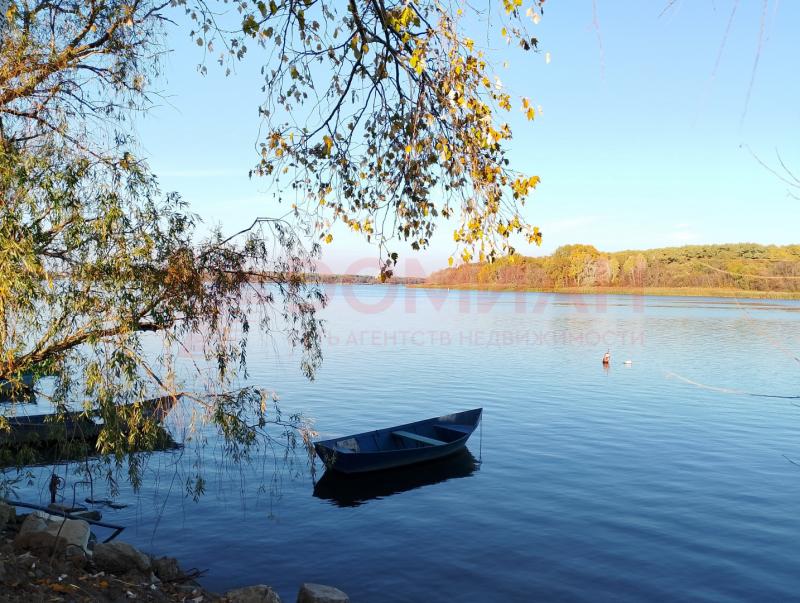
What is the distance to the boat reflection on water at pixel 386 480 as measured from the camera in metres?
16.5

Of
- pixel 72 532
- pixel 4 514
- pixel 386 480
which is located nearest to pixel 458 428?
pixel 386 480

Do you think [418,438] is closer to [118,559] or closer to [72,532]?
[118,559]

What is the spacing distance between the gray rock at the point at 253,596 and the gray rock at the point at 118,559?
1274 millimetres

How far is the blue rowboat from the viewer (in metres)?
17.2

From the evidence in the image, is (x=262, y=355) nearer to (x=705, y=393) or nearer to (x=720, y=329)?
(x=705, y=393)

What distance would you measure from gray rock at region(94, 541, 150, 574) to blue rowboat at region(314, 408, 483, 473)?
672cm

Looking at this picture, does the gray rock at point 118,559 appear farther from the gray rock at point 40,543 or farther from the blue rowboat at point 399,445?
the blue rowboat at point 399,445

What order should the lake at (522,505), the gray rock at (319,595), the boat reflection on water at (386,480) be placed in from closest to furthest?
the gray rock at (319,595) < the lake at (522,505) < the boat reflection on water at (386,480)

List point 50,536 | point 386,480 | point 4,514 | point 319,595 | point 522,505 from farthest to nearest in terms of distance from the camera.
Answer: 1. point 386,480
2. point 522,505
3. point 4,514
4. point 319,595
5. point 50,536

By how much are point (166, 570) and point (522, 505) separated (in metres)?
8.74

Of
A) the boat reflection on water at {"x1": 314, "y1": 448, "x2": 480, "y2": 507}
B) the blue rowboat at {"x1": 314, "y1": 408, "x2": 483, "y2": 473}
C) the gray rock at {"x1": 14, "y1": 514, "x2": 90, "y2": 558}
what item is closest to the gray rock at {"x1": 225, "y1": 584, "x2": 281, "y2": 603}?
the gray rock at {"x1": 14, "y1": 514, "x2": 90, "y2": 558}

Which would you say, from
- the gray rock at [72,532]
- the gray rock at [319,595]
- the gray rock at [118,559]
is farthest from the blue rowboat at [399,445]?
the gray rock at [72,532]

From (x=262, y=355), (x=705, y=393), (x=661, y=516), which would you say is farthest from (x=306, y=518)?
(x=262, y=355)

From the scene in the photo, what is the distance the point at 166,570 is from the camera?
970 cm
